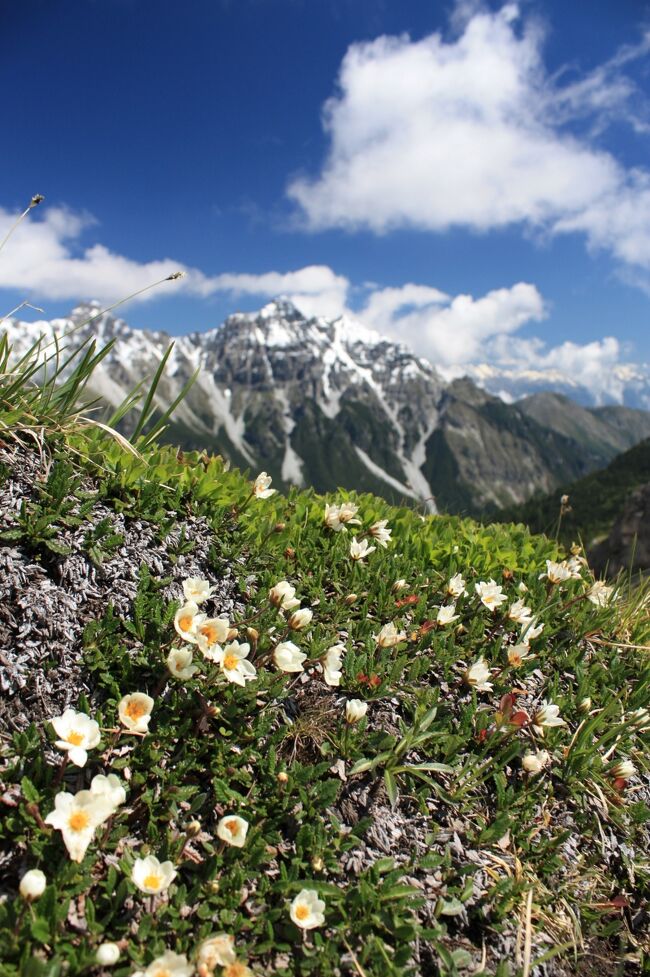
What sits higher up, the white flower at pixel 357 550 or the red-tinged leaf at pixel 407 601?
the white flower at pixel 357 550

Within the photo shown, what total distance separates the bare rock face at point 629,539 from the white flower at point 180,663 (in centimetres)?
1831

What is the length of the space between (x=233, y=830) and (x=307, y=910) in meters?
0.51

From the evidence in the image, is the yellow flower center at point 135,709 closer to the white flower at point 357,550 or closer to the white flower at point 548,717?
the white flower at point 357,550

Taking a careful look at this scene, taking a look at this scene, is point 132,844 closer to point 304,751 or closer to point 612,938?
point 304,751

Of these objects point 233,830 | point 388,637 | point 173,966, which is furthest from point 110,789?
point 388,637

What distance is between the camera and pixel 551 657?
4.90m

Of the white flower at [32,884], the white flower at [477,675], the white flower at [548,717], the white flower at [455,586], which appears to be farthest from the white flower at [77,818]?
the white flower at [455,586]

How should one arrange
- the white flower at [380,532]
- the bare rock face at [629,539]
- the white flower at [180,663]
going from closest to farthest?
the white flower at [180,663], the white flower at [380,532], the bare rock face at [629,539]

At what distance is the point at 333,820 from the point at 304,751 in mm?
459

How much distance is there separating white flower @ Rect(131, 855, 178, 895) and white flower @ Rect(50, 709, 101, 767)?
0.54 m

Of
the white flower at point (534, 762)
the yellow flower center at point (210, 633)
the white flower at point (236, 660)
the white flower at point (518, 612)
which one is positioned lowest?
the white flower at point (534, 762)

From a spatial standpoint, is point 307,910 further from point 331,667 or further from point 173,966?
point 331,667

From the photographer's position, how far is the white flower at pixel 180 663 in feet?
10.8

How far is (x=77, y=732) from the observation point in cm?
296
